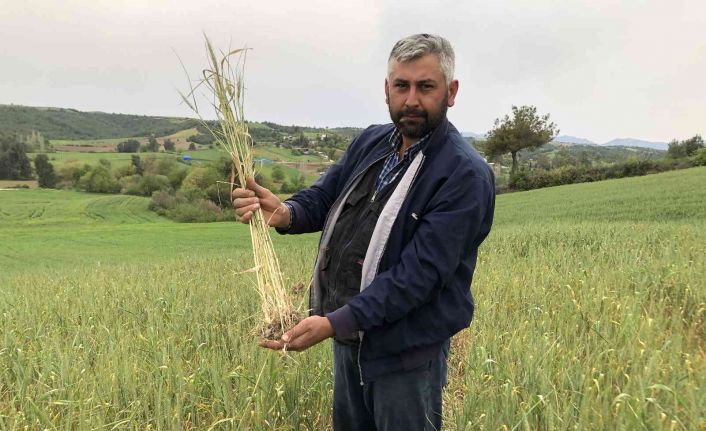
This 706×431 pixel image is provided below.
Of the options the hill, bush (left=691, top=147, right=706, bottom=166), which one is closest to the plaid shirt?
bush (left=691, top=147, right=706, bottom=166)

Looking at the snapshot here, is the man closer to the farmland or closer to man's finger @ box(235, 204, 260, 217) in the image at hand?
man's finger @ box(235, 204, 260, 217)

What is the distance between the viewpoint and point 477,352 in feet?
10.4

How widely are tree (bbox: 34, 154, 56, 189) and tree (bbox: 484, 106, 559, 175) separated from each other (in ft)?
178

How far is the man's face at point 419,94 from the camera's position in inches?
72.6

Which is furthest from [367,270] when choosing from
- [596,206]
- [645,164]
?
[645,164]

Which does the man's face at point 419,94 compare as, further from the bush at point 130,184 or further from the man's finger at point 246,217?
the bush at point 130,184

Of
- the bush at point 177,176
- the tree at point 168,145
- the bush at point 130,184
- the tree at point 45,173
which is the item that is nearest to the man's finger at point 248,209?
the bush at point 177,176

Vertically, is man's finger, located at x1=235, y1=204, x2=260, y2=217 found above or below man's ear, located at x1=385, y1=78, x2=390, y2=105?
below

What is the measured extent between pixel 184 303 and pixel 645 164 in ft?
143

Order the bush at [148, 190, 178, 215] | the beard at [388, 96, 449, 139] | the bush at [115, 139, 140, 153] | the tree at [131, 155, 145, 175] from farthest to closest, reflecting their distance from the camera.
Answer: the bush at [115, 139, 140, 153] < the tree at [131, 155, 145, 175] < the bush at [148, 190, 178, 215] < the beard at [388, 96, 449, 139]

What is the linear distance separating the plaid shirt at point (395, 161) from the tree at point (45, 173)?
6958cm

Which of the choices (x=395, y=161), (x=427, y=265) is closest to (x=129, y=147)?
(x=395, y=161)

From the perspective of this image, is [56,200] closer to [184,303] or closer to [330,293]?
[184,303]

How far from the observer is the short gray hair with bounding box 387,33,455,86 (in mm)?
1820
